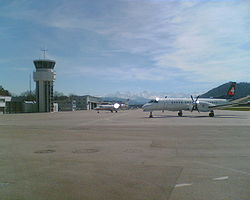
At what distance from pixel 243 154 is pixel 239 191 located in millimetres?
4810

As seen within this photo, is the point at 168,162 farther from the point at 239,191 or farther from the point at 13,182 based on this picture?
the point at 13,182

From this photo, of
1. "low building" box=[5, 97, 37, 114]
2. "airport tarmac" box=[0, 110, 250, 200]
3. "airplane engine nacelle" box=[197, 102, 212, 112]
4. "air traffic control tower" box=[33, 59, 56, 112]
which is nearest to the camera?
"airport tarmac" box=[0, 110, 250, 200]

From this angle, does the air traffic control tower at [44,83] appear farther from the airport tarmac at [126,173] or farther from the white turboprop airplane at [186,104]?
the airport tarmac at [126,173]

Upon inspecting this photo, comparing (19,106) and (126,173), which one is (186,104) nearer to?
(126,173)

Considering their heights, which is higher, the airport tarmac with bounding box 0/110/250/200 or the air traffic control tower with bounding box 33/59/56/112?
the air traffic control tower with bounding box 33/59/56/112

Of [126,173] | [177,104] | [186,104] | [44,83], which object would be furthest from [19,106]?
[126,173]

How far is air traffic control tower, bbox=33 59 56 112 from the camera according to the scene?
3408 inches

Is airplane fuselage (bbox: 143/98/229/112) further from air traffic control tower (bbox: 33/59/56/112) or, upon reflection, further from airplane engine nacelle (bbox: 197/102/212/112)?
air traffic control tower (bbox: 33/59/56/112)

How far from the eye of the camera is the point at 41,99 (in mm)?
86438

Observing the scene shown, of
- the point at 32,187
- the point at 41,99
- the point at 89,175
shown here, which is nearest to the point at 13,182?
the point at 32,187

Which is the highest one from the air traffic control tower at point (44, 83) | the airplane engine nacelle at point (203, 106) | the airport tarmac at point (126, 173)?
the air traffic control tower at point (44, 83)

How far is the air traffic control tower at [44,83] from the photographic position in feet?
284

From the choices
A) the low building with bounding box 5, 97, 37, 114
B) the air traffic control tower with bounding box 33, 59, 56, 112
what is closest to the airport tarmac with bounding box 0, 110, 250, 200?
the air traffic control tower with bounding box 33, 59, 56, 112

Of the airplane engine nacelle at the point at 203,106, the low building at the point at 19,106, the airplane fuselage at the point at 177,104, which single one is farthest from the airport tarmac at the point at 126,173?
the low building at the point at 19,106
